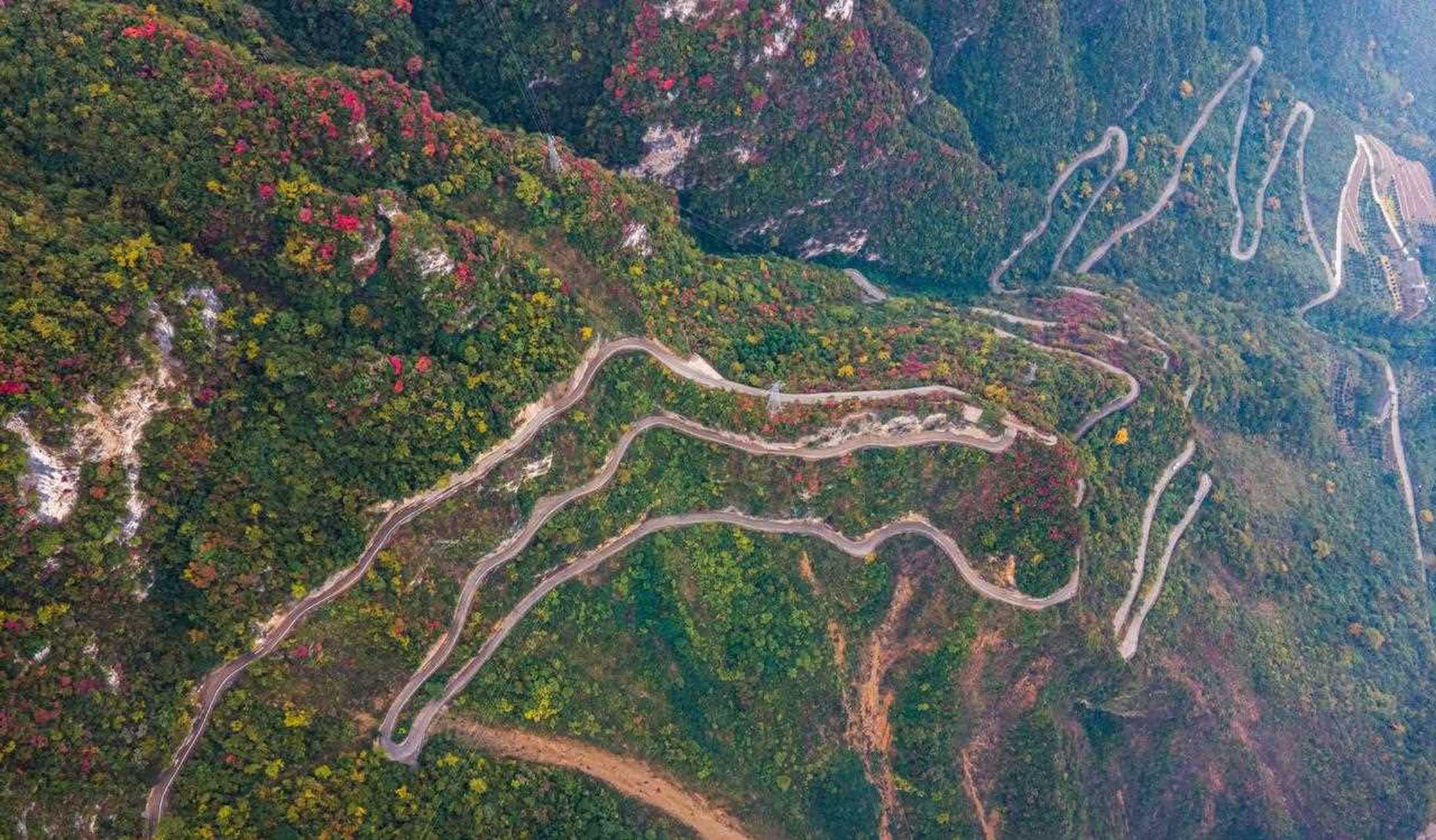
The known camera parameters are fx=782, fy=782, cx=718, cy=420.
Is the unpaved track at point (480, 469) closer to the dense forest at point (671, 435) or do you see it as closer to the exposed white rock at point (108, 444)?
the dense forest at point (671, 435)

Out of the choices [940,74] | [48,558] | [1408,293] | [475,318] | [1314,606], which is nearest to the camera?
[48,558]

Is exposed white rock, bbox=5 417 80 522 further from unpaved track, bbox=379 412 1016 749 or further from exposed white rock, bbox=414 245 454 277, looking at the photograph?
unpaved track, bbox=379 412 1016 749

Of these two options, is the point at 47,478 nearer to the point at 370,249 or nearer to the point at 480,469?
the point at 370,249

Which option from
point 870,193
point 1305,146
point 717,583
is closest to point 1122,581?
point 717,583

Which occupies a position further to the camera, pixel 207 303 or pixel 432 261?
pixel 432 261

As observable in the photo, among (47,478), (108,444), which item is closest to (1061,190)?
(108,444)

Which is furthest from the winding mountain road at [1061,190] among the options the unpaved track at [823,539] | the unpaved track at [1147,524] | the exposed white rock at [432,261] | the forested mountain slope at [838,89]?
the exposed white rock at [432,261]

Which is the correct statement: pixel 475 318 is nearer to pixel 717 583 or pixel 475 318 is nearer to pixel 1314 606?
pixel 717 583
